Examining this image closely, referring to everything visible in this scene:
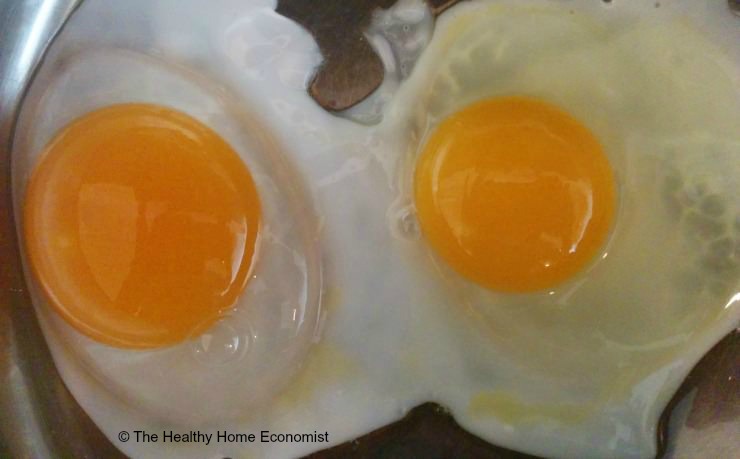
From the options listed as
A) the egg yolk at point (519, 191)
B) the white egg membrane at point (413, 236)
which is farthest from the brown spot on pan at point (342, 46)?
the egg yolk at point (519, 191)

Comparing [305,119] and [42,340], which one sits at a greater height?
[305,119]

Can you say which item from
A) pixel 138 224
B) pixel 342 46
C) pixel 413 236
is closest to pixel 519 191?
pixel 413 236

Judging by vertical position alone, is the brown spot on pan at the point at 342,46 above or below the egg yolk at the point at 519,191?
above

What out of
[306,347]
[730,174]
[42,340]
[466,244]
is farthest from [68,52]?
[730,174]

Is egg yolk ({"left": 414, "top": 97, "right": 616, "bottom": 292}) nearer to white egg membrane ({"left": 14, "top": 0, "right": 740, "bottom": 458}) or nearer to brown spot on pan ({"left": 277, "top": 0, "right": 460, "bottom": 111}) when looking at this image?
white egg membrane ({"left": 14, "top": 0, "right": 740, "bottom": 458})

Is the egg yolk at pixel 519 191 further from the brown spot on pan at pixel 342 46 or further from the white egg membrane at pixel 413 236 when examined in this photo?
the brown spot on pan at pixel 342 46

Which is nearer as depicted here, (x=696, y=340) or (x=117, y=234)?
(x=117, y=234)

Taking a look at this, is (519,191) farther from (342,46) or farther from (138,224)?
(138,224)

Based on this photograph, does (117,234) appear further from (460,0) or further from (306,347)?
(460,0)
